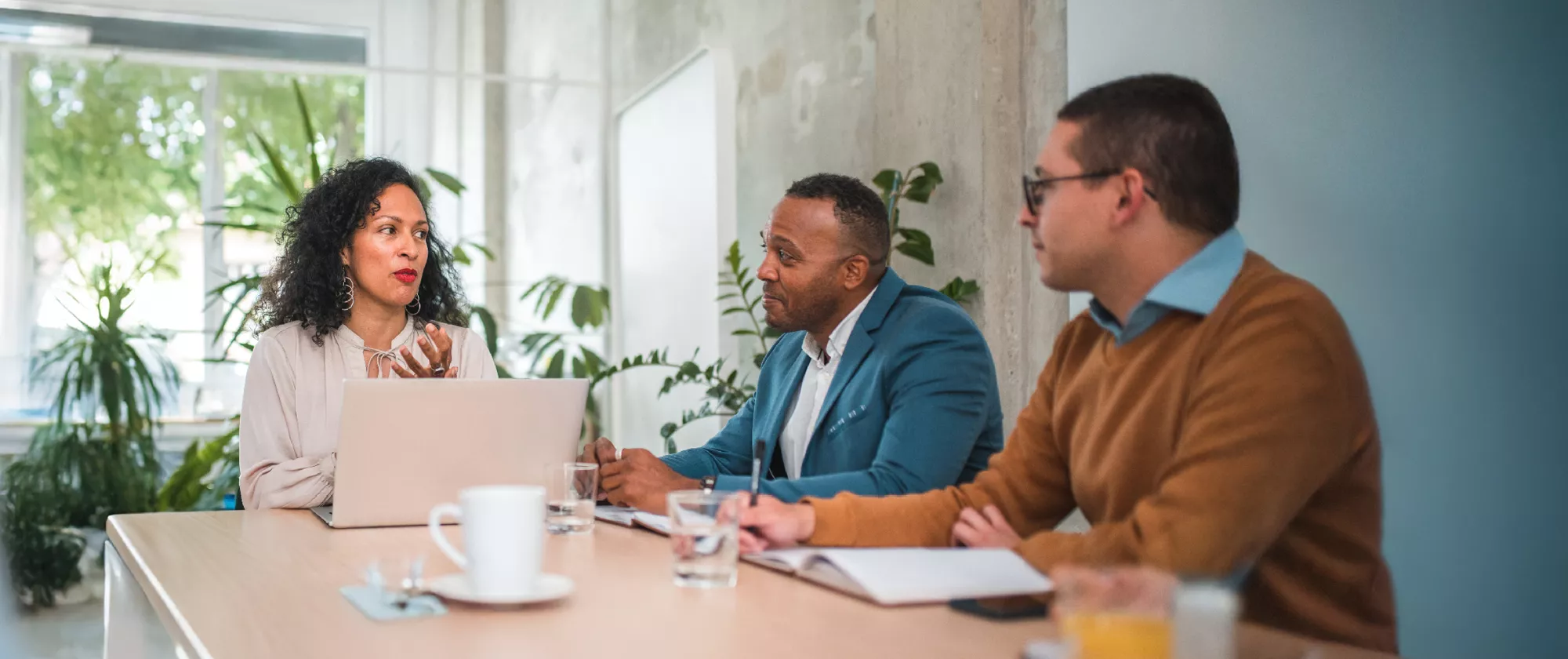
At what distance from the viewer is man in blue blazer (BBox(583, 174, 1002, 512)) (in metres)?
2.12

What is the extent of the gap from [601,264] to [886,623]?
17.7ft

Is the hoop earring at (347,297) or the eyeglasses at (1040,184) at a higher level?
the eyeglasses at (1040,184)

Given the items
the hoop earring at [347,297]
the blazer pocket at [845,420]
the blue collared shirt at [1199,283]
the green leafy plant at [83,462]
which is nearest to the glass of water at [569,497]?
the blazer pocket at [845,420]

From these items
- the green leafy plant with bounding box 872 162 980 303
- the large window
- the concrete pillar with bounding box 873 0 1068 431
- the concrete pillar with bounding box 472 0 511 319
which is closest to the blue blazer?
the concrete pillar with bounding box 873 0 1068 431

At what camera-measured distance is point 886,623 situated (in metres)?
1.16

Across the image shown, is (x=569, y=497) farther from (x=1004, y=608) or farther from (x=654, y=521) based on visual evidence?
(x=1004, y=608)

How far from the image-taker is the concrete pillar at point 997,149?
3420 millimetres

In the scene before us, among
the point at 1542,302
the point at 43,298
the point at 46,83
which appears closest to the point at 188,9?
the point at 46,83

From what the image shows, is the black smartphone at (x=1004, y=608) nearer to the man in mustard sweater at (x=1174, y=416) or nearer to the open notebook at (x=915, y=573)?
the open notebook at (x=915, y=573)

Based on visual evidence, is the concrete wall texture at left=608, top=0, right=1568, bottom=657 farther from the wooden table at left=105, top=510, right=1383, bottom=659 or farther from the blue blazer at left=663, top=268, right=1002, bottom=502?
the wooden table at left=105, top=510, right=1383, bottom=659

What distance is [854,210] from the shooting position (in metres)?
2.53

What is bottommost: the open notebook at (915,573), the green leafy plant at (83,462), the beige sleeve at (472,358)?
the green leafy plant at (83,462)

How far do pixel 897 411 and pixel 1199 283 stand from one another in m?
0.84

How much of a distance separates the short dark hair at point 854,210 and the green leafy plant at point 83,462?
3.36 metres
